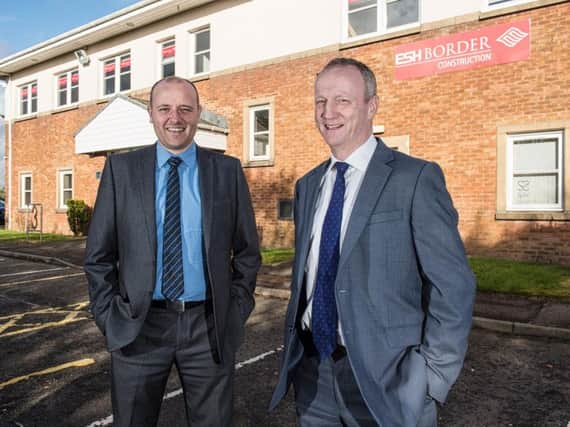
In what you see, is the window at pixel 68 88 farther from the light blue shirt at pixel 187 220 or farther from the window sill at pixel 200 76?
the light blue shirt at pixel 187 220

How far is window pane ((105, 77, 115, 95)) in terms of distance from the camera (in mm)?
18672

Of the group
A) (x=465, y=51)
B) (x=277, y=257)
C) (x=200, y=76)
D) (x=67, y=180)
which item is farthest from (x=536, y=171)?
(x=67, y=180)

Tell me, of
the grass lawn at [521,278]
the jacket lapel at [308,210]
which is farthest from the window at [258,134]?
the jacket lapel at [308,210]

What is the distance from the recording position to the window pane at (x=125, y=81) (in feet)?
59.4

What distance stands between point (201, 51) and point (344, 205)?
1511 cm

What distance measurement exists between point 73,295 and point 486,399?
6783 mm

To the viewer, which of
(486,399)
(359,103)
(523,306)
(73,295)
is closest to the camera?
(359,103)

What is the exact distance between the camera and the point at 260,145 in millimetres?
14609

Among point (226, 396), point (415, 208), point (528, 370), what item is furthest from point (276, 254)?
point (415, 208)

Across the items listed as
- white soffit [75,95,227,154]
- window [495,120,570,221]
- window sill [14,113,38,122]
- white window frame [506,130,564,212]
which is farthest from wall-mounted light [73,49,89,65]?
white window frame [506,130,564,212]

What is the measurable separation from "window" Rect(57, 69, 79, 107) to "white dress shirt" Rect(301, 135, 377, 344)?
814 inches

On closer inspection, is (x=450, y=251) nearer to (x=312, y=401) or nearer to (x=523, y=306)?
(x=312, y=401)

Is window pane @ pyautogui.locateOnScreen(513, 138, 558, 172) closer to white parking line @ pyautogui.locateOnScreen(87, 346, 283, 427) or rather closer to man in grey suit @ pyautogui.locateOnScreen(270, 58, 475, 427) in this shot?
white parking line @ pyautogui.locateOnScreen(87, 346, 283, 427)

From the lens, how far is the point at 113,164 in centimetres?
254
